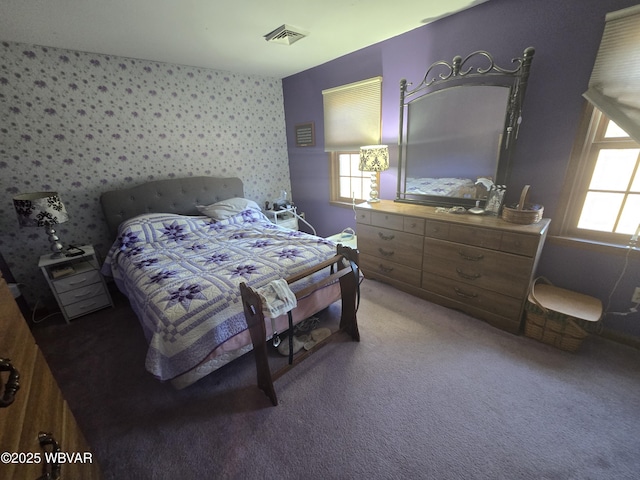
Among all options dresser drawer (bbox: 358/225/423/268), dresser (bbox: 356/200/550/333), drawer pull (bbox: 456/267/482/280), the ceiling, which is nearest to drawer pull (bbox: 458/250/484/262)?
dresser (bbox: 356/200/550/333)

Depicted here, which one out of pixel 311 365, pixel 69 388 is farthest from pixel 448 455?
pixel 69 388

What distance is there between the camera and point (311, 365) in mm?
1883

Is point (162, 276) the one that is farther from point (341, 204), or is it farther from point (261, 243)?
point (341, 204)

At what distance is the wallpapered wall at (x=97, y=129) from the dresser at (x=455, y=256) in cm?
213

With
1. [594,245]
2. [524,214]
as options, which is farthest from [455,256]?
[594,245]

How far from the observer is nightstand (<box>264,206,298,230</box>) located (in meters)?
3.77

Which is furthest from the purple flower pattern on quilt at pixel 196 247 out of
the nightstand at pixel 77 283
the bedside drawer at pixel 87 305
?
the bedside drawer at pixel 87 305

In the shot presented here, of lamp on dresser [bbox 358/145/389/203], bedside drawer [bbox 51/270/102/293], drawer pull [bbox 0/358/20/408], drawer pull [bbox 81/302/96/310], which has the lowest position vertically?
drawer pull [bbox 81/302/96/310]

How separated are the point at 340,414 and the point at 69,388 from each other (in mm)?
1778

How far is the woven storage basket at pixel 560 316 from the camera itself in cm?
180

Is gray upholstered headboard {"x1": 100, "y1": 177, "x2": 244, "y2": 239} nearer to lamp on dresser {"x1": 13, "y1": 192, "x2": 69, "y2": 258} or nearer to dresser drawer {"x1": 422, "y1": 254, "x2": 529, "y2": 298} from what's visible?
lamp on dresser {"x1": 13, "y1": 192, "x2": 69, "y2": 258}

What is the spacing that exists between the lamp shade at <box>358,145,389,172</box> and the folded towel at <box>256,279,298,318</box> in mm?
1702

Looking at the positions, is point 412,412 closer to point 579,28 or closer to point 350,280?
point 350,280

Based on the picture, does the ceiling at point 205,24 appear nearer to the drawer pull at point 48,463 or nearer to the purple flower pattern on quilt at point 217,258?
the purple flower pattern on quilt at point 217,258
